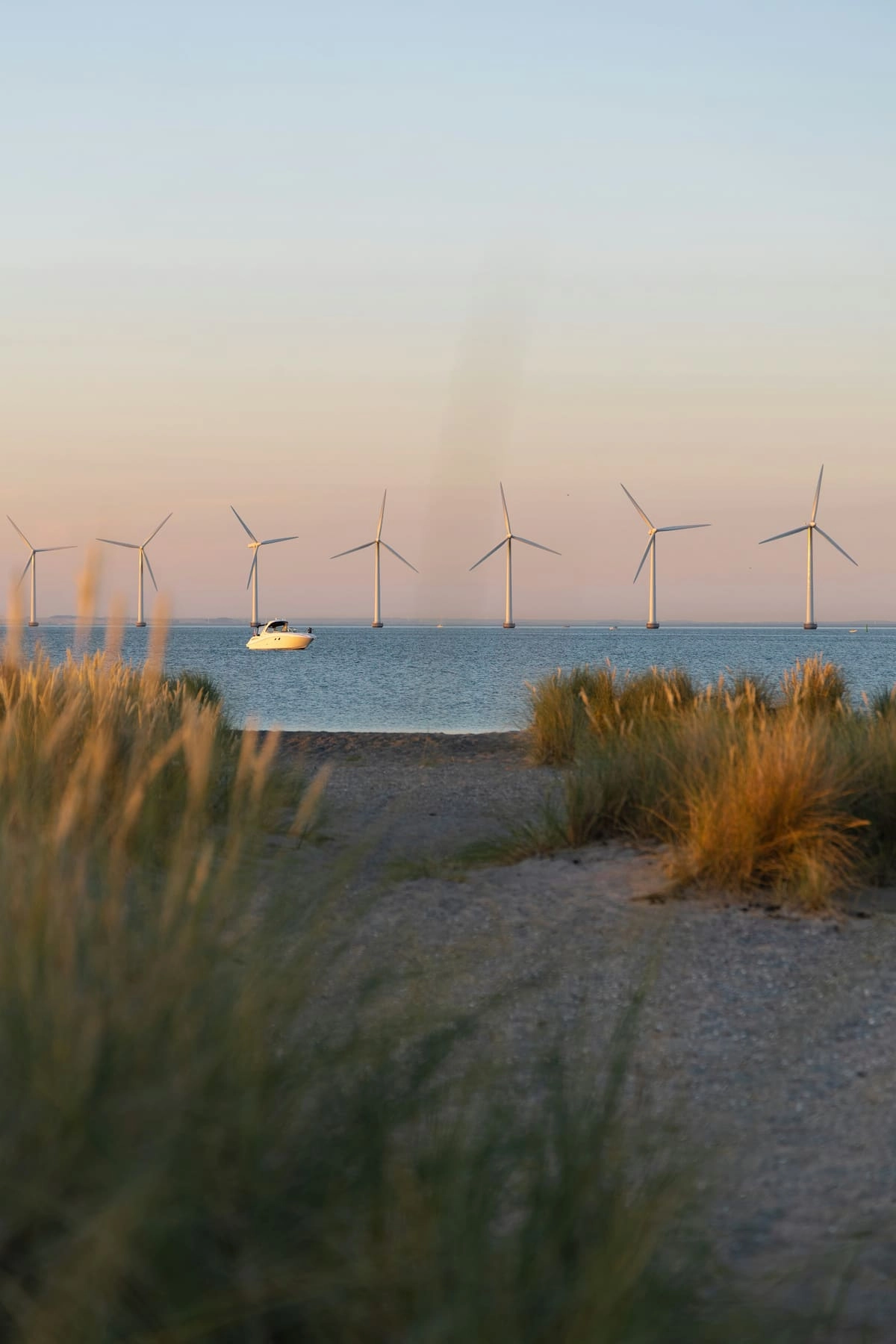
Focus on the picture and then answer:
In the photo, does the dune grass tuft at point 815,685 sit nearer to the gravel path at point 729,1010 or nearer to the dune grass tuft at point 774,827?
the dune grass tuft at point 774,827

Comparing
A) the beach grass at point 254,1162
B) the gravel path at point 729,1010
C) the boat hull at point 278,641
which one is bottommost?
the boat hull at point 278,641

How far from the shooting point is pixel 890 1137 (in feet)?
14.7

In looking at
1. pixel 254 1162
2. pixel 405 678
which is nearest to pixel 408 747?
pixel 254 1162

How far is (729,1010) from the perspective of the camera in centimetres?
606

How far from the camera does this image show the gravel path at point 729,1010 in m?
3.60

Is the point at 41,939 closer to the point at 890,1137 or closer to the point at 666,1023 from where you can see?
the point at 890,1137

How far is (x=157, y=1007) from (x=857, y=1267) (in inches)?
81.1

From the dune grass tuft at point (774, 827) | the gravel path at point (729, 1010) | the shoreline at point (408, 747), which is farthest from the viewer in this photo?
the shoreline at point (408, 747)

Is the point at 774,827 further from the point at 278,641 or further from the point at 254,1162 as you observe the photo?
the point at 278,641

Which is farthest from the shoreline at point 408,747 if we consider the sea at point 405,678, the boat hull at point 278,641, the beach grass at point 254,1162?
the boat hull at point 278,641

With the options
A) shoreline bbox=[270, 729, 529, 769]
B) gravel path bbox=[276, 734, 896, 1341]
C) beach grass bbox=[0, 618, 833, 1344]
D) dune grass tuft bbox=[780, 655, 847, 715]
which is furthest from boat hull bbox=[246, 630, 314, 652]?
beach grass bbox=[0, 618, 833, 1344]

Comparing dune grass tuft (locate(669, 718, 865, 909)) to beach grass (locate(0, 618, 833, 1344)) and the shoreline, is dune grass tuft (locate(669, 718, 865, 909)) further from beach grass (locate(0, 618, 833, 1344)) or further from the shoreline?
the shoreline

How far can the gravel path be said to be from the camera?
11.8 feet

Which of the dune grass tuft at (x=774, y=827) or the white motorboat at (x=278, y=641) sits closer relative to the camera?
the dune grass tuft at (x=774, y=827)
